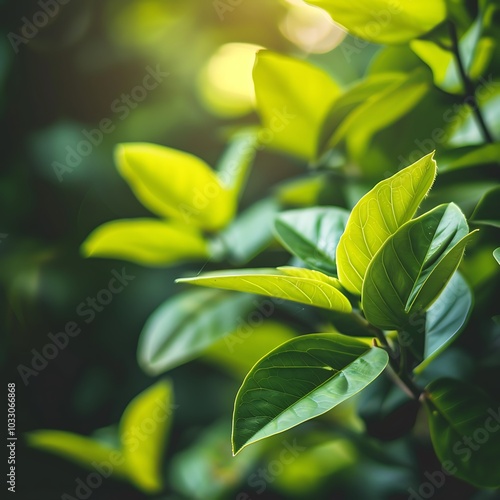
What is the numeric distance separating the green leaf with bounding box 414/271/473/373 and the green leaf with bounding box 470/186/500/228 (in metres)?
0.08

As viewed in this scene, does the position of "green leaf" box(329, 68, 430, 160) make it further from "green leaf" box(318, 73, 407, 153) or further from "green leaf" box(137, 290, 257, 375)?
"green leaf" box(137, 290, 257, 375)

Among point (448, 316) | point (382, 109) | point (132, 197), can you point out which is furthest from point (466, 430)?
point (132, 197)

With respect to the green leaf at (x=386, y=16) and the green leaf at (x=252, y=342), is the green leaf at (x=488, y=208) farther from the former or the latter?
the green leaf at (x=252, y=342)

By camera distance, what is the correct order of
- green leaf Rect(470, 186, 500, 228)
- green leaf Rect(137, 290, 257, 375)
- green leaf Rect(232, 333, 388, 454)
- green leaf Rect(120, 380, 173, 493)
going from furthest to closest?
green leaf Rect(120, 380, 173, 493), green leaf Rect(137, 290, 257, 375), green leaf Rect(470, 186, 500, 228), green leaf Rect(232, 333, 388, 454)

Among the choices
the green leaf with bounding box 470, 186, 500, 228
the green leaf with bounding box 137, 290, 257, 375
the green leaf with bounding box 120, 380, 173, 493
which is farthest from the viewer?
the green leaf with bounding box 120, 380, 173, 493

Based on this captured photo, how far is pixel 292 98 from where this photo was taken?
712 millimetres

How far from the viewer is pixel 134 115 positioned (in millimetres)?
1199

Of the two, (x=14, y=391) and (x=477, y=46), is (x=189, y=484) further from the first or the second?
(x=477, y=46)

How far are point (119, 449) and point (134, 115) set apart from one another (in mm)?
710

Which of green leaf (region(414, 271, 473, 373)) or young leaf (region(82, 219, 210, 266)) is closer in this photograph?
green leaf (region(414, 271, 473, 373))

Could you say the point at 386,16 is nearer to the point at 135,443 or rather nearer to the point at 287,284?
the point at 287,284

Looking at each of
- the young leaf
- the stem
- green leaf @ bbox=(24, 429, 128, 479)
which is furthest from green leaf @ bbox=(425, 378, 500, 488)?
green leaf @ bbox=(24, 429, 128, 479)

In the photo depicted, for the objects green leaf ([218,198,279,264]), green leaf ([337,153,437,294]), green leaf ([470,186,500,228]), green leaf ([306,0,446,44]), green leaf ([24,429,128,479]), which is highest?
green leaf ([306,0,446,44])

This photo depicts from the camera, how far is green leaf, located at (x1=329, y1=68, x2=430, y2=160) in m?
0.59
